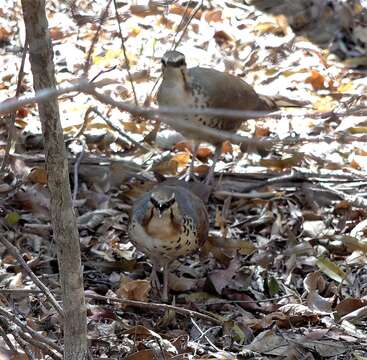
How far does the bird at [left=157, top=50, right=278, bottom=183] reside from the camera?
5930 mm

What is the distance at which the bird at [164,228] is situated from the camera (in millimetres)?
4520

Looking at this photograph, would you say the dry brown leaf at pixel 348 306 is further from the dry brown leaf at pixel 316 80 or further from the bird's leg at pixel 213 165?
the dry brown leaf at pixel 316 80

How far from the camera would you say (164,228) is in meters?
4.53

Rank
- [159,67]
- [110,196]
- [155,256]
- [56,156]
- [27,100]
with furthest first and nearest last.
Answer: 1. [159,67]
2. [110,196]
3. [155,256]
4. [56,156]
5. [27,100]

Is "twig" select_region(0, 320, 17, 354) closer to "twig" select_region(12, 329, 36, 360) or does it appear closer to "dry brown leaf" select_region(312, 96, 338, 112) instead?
"twig" select_region(12, 329, 36, 360)

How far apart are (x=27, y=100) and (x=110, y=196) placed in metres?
3.80

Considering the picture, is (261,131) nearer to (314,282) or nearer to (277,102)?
(277,102)

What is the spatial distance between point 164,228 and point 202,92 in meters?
1.77

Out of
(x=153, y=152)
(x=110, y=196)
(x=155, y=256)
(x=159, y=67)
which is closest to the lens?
(x=155, y=256)

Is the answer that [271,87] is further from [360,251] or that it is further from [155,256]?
[155,256]

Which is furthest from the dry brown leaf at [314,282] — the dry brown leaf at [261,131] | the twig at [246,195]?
the dry brown leaf at [261,131]

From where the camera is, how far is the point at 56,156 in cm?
279

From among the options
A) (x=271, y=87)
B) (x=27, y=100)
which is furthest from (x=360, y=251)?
(x=27, y=100)

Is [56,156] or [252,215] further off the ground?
[56,156]
